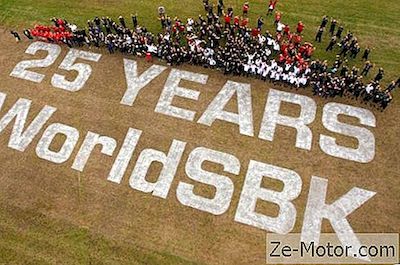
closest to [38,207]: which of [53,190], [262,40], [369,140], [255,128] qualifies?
[53,190]

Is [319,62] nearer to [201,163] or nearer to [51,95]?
[201,163]

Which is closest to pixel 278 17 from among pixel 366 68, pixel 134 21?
pixel 366 68

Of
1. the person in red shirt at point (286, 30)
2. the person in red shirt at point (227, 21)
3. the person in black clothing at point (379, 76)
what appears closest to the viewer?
the person in black clothing at point (379, 76)

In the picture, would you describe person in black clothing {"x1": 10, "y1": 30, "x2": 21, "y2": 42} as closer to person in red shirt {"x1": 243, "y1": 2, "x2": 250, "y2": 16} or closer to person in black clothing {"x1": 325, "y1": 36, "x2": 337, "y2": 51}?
person in red shirt {"x1": 243, "y1": 2, "x2": 250, "y2": 16}

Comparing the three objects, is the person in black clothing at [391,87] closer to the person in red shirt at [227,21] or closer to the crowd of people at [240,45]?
the crowd of people at [240,45]

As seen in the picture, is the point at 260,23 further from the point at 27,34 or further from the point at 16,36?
the point at 16,36

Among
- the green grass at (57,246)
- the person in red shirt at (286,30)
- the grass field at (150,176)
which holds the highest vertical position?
the person in red shirt at (286,30)

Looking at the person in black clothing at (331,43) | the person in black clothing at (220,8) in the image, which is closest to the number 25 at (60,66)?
the person in black clothing at (220,8)
